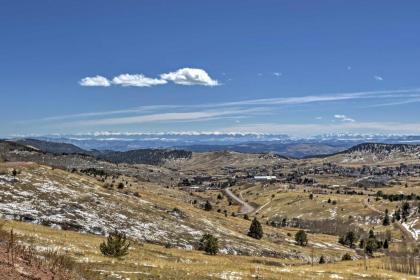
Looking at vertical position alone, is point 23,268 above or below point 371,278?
above

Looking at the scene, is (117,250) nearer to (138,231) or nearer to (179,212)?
(138,231)

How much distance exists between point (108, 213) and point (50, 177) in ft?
70.6

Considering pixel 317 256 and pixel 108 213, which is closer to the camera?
pixel 108 213

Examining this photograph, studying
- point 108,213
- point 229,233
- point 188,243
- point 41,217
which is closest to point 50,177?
point 108,213

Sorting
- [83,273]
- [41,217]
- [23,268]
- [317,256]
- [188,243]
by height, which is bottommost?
[317,256]

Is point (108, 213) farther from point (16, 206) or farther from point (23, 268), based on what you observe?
point (23, 268)

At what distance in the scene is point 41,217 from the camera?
83.1 m

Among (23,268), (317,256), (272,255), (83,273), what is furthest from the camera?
(317,256)

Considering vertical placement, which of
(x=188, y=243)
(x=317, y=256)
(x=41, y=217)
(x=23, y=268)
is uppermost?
(x=23, y=268)

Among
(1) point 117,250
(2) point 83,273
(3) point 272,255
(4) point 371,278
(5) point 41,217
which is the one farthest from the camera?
(3) point 272,255

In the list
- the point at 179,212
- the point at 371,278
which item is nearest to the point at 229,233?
the point at 179,212

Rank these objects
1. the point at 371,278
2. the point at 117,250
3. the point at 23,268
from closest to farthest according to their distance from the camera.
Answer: the point at 23,268 → the point at 117,250 → the point at 371,278

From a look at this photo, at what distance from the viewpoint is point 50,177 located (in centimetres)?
11238

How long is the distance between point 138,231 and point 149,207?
32.7 meters
